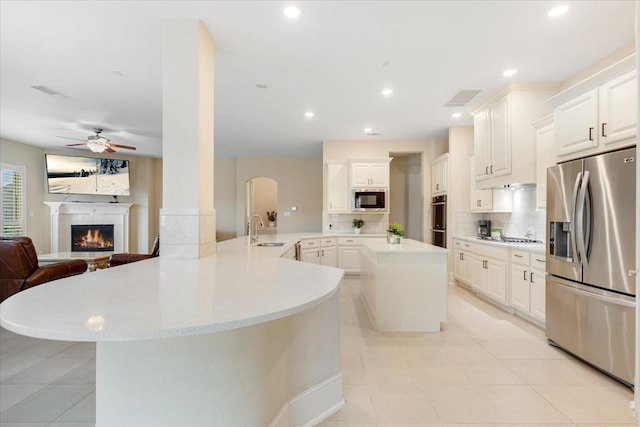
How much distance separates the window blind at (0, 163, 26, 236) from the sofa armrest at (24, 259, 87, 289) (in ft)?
12.7

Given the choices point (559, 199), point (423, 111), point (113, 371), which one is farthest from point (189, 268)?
point (423, 111)

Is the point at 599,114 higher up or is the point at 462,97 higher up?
the point at 462,97

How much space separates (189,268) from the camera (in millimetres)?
1878

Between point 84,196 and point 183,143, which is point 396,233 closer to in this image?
point 183,143

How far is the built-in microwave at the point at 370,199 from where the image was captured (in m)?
5.88

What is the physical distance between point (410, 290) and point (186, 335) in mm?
2728

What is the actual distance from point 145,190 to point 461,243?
7.88 meters

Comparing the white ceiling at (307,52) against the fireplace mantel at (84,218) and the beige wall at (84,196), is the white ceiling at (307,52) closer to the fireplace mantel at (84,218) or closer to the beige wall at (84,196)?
the beige wall at (84,196)

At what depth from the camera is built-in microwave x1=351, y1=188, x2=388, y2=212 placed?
19.3 ft

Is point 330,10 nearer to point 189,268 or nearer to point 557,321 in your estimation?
point 189,268

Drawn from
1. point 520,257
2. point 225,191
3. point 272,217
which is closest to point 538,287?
point 520,257

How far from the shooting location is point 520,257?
11.4ft

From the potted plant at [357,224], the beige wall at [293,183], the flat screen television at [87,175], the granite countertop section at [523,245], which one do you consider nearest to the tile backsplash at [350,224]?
the potted plant at [357,224]

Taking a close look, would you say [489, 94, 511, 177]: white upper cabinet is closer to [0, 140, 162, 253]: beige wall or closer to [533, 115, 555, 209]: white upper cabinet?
[533, 115, 555, 209]: white upper cabinet
